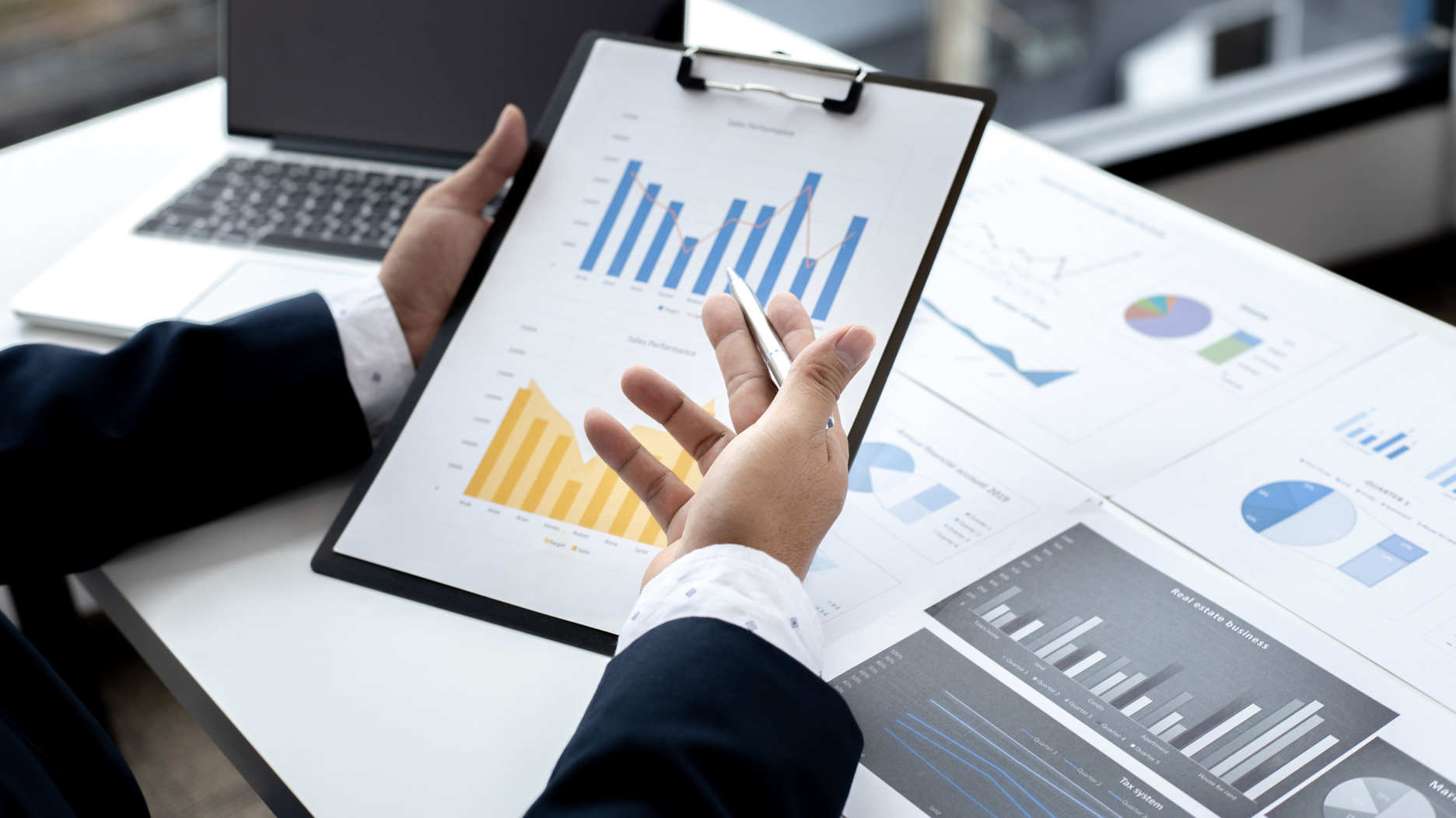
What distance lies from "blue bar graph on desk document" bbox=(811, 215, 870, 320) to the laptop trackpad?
0.41 meters

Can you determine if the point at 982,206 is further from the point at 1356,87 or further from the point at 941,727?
the point at 1356,87

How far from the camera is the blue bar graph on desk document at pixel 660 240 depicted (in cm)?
76

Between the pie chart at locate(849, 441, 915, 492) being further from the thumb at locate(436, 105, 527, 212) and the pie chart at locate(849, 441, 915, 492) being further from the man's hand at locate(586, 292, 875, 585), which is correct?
the thumb at locate(436, 105, 527, 212)

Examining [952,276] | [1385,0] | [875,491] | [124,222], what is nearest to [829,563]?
[875,491]

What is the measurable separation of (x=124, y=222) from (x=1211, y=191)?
176 centimetres

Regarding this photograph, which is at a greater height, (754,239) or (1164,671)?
(754,239)

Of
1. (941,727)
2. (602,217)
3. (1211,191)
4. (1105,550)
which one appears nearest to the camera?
(941,727)

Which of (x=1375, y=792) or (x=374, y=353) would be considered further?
(x=374, y=353)

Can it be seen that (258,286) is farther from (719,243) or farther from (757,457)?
(757,457)

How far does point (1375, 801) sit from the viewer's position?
526 millimetres

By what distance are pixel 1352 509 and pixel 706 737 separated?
1.57ft

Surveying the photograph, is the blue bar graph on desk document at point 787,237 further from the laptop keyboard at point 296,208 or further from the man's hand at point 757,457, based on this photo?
the laptop keyboard at point 296,208

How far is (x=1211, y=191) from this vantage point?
78.4 inches

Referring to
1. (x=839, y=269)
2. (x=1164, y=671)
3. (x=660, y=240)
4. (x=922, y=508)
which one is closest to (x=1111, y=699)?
(x=1164, y=671)
